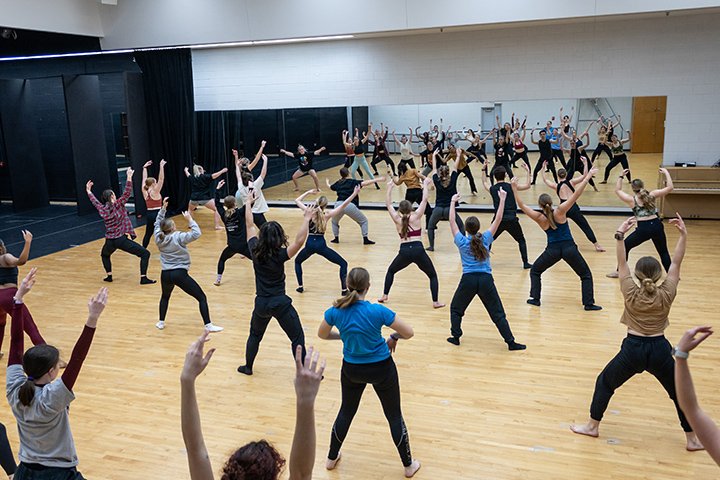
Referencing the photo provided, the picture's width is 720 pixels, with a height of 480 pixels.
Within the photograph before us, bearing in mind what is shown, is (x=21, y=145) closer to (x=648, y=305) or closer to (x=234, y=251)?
(x=234, y=251)

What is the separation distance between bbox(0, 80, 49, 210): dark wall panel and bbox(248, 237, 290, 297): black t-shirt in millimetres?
11811

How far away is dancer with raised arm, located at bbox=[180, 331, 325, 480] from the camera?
1.98 m

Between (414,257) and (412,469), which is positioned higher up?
(414,257)

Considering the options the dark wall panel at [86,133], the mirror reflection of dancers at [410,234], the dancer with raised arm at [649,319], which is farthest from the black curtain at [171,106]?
the dancer with raised arm at [649,319]

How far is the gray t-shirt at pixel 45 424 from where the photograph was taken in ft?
10.2

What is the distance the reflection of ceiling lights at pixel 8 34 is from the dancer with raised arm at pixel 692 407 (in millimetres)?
12897

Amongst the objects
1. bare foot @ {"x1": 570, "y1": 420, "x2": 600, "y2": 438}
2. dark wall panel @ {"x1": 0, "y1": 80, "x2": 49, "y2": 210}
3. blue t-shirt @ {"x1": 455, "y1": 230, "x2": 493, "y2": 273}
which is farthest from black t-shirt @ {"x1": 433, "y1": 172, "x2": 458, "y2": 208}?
dark wall panel @ {"x1": 0, "y1": 80, "x2": 49, "y2": 210}

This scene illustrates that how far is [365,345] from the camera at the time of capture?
13.2ft

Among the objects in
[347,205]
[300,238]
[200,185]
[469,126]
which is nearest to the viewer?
[300,238]

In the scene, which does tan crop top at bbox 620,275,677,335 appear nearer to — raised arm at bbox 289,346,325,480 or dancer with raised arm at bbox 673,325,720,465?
dancer with raised arm at bbox 673,325,720,465

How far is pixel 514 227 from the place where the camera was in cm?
874

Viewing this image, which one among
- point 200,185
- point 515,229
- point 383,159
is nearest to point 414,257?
→ point 515,229

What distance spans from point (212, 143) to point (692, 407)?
13.6 m

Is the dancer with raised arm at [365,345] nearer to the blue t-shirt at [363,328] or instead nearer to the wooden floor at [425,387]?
the blue t-shirt at [363,328]
